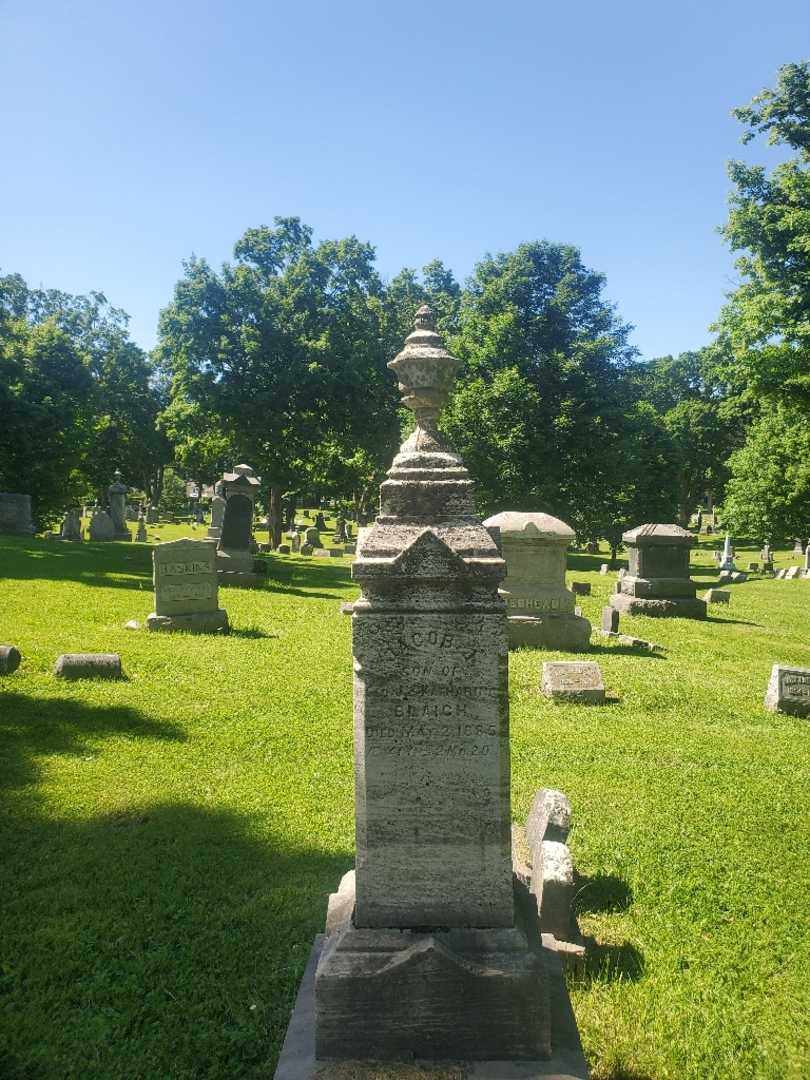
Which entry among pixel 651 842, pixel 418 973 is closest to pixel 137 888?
pixel 418 973

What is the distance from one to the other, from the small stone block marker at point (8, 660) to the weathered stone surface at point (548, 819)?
680 centimetres

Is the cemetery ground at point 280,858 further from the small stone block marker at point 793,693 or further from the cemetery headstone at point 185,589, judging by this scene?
the cemetery headstone at point 185,589

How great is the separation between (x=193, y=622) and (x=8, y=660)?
3.52 m

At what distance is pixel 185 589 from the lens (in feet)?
39.4

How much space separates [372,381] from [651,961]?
25.0 m

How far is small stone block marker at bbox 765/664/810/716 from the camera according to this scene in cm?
866

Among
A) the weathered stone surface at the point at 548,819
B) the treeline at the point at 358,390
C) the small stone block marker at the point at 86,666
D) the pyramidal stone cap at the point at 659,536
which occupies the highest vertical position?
the treeline at the point at 358,390

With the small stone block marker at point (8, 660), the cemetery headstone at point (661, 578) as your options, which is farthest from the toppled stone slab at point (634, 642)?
the small stone block marker at point (8, 660)

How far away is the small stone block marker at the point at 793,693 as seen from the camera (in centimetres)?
866

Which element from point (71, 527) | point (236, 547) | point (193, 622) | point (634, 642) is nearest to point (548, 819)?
point (634, 642)

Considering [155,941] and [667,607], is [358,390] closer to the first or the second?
[667,607]

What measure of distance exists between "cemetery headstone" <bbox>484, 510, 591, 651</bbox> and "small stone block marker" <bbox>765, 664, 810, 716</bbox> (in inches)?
142

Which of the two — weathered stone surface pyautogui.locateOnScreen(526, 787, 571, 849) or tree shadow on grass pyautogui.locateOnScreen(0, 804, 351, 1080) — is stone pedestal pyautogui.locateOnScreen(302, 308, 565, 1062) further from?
weathered stone surface pyautogui.locateOnScreen(526, 787, 571, 849)

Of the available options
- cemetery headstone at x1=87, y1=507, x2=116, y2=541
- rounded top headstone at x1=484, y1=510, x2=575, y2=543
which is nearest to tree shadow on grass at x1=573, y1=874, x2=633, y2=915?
rounded top headstone at x1=484, y1=510, x2=575, y2=543
